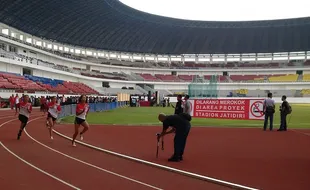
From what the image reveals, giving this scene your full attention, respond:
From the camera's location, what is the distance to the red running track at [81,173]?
6.50 m

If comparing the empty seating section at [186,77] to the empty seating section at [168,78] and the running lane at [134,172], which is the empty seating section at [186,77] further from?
the running lane at [134,172]

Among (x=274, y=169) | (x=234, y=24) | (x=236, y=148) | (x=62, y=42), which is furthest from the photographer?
(x=234, y=24)

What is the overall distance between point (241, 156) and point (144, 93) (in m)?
70.1

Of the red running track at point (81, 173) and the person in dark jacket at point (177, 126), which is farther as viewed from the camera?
the person in dark jacket at point (177, 126)

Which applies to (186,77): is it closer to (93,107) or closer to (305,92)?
(305,92)

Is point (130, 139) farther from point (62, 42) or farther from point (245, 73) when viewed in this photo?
point (245, 73)

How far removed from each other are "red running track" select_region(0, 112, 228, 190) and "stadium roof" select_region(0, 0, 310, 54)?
46320 millimetres

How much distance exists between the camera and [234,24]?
8312cm

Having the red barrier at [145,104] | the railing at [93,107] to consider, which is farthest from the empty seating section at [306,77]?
the railing at [93,107]

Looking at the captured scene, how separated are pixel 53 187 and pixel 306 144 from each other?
376 inches

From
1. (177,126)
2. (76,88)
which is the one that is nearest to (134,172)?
(177,126)

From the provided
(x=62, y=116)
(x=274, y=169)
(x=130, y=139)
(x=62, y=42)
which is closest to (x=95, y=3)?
(x=62, y=42)

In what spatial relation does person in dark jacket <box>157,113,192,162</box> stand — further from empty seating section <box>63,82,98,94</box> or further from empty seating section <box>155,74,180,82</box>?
empty seating section <box>155,74,180,82</box>

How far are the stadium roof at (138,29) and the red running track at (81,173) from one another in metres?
46.3
